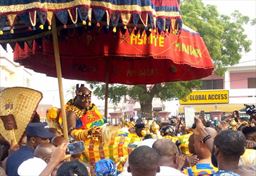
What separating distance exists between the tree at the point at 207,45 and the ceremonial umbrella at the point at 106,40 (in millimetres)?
13280

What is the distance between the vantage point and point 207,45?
83.5 feet

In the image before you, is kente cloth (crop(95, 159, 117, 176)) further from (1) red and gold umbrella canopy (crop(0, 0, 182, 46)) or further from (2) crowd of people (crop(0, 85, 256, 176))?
(1) red and gold umbrella canopy (crop(0, 0, 182, 46))

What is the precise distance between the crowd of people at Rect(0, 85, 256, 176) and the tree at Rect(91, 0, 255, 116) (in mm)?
16383

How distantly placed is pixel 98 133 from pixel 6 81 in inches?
1328

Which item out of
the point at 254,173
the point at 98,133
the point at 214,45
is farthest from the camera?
the point at 214,45

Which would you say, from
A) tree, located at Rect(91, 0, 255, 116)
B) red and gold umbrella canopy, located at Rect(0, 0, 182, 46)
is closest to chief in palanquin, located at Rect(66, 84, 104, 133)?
red and gold umbrella canopy, located at Rect(0, 0, 182, 46)

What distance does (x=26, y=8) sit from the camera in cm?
544

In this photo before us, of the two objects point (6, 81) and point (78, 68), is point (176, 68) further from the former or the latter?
point (6, 81)

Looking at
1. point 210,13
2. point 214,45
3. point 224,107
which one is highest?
point 210,13

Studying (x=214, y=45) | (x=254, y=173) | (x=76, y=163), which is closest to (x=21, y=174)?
(x=76, y=163)

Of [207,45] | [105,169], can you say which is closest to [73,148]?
[105,169]

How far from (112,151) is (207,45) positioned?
1991 cm

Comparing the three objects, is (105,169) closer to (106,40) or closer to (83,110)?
(83,110)

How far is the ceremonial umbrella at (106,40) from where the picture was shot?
5.55 metres
